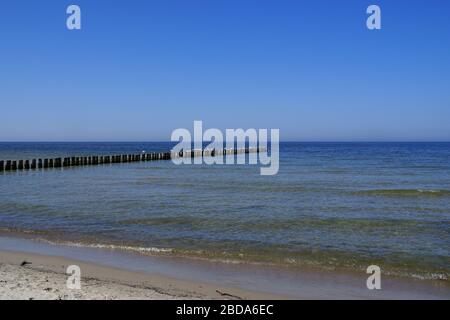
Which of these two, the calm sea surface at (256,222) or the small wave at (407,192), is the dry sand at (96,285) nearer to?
the calm sea surface at (256,222)

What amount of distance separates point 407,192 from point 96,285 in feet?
66.3

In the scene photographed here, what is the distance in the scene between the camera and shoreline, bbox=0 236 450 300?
788cm

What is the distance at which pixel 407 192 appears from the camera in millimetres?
24969

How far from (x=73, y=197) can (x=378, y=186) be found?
54.3 ft

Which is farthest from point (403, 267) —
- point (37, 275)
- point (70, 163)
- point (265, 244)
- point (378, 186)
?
point (70, 163)

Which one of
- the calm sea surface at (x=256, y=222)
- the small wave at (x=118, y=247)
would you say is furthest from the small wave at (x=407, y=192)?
the small wave at (x=118, y=247)

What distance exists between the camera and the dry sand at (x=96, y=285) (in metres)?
7.51

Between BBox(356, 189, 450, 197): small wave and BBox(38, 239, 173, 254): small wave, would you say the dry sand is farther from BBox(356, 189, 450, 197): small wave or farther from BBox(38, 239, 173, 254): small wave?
BBox(356, 189, 450, 197): small wave

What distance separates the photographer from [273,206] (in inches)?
762

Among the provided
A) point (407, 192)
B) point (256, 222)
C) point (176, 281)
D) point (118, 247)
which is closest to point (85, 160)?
point (407, 192)

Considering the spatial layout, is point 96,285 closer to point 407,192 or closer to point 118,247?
point 118,247

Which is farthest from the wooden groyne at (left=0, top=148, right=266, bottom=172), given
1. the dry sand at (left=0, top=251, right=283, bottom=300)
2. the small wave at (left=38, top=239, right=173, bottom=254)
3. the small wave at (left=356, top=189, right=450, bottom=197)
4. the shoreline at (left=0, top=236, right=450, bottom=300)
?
the dry sand at (left=0, top=251, right=283, bottom=300)

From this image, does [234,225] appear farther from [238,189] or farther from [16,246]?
[238,189]
